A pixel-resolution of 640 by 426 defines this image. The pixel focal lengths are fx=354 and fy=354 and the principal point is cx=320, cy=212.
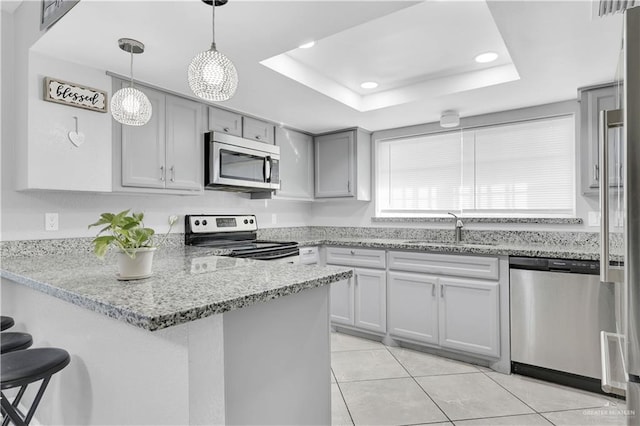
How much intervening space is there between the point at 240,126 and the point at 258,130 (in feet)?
0.75

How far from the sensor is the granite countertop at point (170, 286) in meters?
0.91

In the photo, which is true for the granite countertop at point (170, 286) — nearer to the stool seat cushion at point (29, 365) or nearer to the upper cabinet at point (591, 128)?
the stool seat cushion at point (29, 365)

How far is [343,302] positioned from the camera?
137 inches

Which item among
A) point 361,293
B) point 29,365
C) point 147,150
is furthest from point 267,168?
point 29,365

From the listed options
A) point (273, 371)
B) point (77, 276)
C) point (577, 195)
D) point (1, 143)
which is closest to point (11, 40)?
point (1, 143)

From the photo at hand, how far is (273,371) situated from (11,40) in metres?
2.51

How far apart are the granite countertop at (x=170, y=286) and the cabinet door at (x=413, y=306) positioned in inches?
68.6

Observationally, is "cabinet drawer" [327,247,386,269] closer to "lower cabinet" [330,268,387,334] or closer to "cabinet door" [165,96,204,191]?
"lower cabinet" [330,268,387,334]

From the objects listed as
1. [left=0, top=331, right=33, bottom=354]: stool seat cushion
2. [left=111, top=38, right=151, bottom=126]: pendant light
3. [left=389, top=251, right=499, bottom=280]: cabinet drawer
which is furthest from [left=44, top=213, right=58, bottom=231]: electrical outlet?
[left=389, top=251, right=499, bottom=280]: cabinet drawer

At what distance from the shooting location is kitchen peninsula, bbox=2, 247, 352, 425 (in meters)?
0.95

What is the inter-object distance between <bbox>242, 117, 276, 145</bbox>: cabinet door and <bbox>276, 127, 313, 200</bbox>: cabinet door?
0.13 m

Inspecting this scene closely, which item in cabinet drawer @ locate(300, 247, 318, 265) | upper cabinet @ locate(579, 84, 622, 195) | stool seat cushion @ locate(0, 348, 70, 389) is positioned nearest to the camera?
stool seat cushion @ locate(0, 348, 70, 389)

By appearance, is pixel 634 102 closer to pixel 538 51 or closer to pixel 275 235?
pixel 538 51

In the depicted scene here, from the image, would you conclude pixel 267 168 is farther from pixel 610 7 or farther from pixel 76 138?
pixel 610 7
